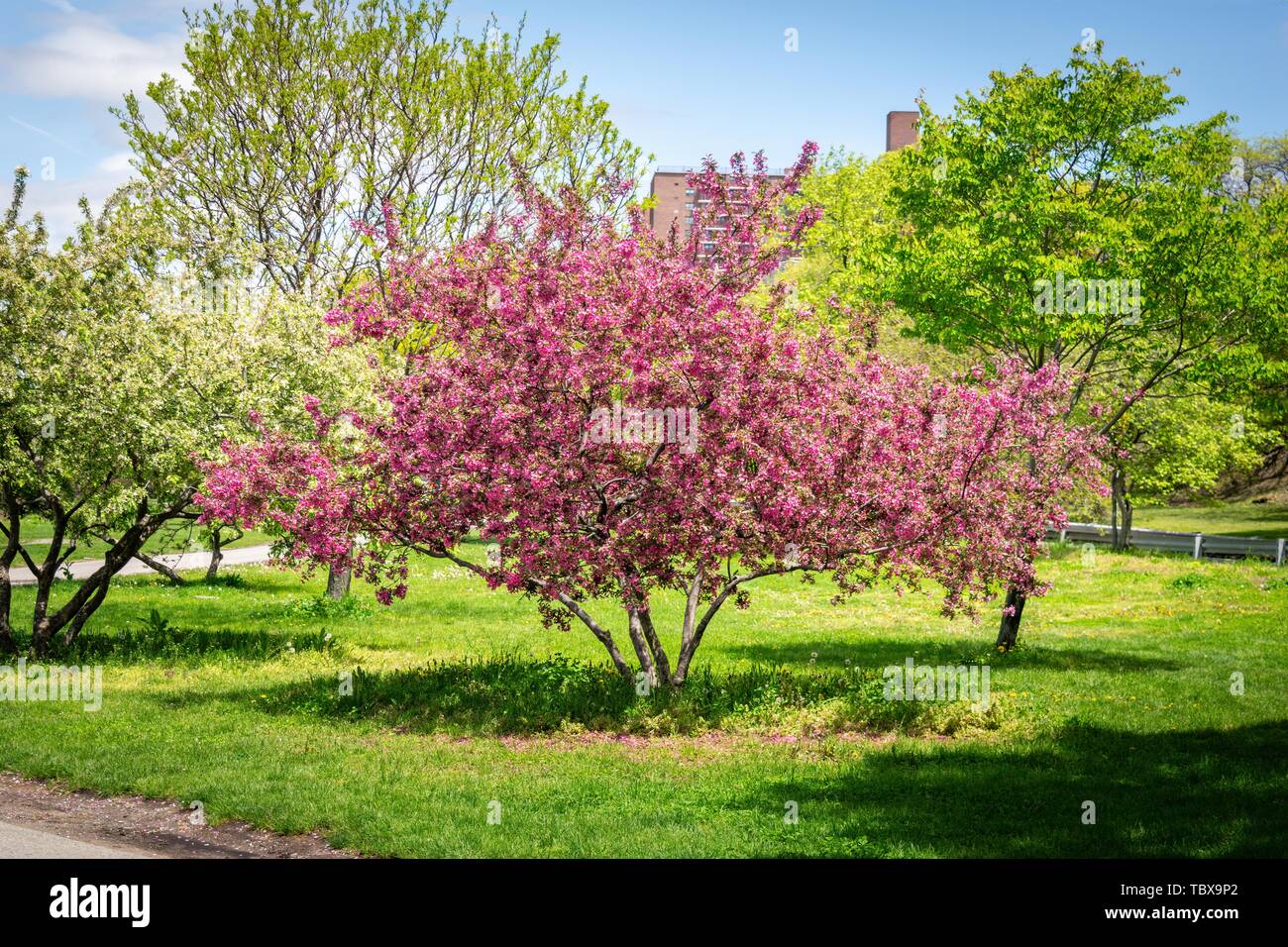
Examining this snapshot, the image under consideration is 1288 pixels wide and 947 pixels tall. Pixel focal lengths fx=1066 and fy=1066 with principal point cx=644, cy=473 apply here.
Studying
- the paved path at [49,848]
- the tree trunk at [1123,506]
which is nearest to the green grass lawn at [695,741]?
the paved path at [49,848]

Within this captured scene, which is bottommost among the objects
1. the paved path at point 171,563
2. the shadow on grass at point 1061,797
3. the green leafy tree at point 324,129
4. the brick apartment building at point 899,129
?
the shadow on grass at point 1061,797

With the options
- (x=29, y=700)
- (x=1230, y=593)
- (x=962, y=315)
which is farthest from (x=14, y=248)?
(x=1230, y=593)

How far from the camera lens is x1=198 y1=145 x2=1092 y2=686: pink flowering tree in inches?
486

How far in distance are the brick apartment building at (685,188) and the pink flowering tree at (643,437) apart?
0.42 meters

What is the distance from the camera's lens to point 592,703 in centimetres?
1342

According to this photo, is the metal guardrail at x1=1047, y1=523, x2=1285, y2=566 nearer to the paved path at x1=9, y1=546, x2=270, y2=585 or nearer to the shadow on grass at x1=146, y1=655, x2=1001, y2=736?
the shadow on grass at x1=146, y1=655, x2=1001, y2=736

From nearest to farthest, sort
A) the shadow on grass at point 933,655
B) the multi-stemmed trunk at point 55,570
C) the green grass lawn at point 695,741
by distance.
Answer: the green grass lawn at point 695,741, the multi-stemmed trunk at point 55,570, the shadow on grass at point 933,655

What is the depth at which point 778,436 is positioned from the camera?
40.9ft

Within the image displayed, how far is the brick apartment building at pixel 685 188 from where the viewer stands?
44.1 ft

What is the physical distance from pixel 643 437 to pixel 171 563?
22.9 m

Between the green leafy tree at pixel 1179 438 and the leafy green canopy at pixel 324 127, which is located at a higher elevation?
the leafy green canopy at pixel 324 127

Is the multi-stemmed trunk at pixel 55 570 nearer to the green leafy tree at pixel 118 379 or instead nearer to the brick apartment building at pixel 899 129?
the green leafy tree at pixel 118 379

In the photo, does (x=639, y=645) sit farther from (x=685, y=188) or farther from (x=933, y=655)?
(x=685, y=188)

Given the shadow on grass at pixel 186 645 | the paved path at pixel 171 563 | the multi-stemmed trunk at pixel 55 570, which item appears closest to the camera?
the multi-stemmed trunk at pixel 55 570
